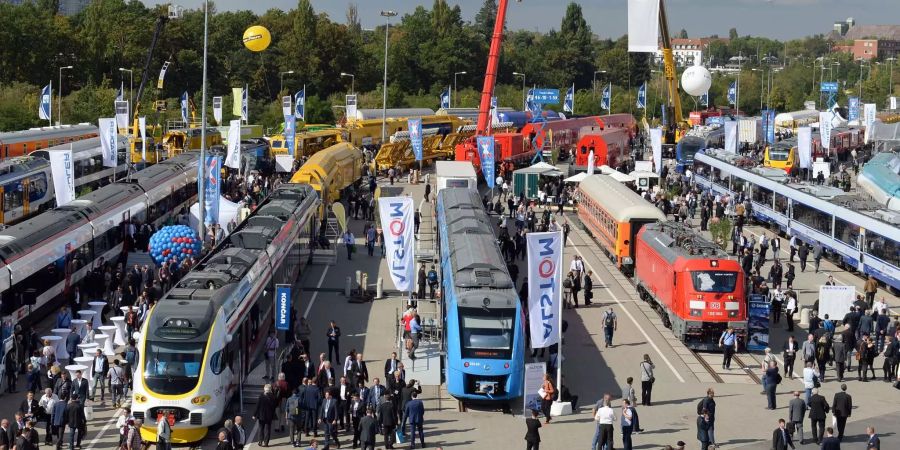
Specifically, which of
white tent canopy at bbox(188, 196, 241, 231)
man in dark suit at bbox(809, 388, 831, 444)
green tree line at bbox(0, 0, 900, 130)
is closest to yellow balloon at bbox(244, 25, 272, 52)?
white tent canopy at bbox(188, 196, 241, 231)

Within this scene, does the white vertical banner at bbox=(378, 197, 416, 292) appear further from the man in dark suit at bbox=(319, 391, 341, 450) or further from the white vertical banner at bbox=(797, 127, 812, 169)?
the white vertical banner at bbox=(797, 127, 812, 169)

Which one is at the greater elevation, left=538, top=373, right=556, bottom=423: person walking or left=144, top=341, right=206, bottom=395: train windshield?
left=144, top=341, right=206, bottom=395: train windshield

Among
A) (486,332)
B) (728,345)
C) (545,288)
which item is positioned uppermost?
(545,288)

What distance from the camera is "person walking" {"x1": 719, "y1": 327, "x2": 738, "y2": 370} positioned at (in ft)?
97.2

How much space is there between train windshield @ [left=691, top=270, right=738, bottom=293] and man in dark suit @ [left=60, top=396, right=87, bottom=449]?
50.3 ft

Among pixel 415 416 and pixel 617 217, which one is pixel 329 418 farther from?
pixel 617 217

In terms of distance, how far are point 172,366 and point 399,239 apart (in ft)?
31.8

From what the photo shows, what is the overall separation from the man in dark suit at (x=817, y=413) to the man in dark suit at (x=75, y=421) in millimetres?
13839

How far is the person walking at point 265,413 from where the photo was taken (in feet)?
75.3

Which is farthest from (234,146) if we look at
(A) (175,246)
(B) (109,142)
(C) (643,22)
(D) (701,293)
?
(C) (643,22)

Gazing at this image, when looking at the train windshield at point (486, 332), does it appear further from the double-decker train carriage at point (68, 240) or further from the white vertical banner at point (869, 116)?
the white vertical banner at point (869, 116)

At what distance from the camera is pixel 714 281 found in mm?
30938

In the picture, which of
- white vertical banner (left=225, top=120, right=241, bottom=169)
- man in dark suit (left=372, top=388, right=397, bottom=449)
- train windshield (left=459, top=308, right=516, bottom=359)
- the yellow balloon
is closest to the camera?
man in dark suit (left=372, top=388, right=397, bottom=449)

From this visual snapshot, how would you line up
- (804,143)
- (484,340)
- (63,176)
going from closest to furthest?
(484,340)
(63,176)
(804,143)
